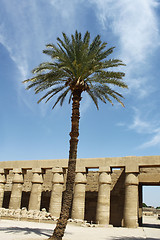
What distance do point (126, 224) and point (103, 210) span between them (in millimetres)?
2192

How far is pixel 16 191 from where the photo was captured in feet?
83.7

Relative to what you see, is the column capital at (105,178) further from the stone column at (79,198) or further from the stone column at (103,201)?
the stone column at (79,198)

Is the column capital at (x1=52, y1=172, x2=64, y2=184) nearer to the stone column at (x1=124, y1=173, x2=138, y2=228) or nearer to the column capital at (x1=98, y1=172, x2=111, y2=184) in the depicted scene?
the column capital at (x1=98, y1=172, x2=111, y2=184)

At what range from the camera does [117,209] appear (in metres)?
23.7

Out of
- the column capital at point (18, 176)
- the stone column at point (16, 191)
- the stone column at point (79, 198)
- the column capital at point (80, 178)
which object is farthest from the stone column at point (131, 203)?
the column capital at point (18, 176)

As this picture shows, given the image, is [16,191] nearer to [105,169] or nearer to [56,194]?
[56,194]

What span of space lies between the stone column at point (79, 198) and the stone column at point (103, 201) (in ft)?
5.49

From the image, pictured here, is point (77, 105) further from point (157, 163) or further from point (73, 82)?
point (157, 163)

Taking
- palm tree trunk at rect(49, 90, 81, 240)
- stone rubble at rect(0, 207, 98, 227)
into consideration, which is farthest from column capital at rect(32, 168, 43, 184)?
palm tree trunk at rect(49, 90, 81, 240)

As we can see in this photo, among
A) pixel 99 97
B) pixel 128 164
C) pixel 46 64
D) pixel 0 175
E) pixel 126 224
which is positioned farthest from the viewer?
pixel 0 175

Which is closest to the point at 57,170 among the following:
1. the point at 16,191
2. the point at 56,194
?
the point at 56,194

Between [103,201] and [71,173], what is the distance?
393 inches

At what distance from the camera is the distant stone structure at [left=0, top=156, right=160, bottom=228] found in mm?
20422

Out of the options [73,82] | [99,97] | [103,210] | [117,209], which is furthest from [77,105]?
[117,209]
